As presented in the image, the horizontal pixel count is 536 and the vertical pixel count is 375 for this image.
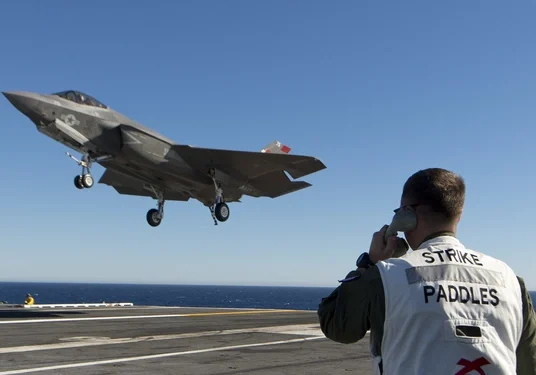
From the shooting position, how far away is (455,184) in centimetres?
299

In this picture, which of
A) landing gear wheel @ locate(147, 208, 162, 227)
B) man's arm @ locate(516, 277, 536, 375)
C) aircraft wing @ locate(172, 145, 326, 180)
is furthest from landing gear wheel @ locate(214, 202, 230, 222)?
man's arm @ locate(516, 277, 536, 375)

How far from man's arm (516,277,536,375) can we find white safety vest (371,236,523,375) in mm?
166

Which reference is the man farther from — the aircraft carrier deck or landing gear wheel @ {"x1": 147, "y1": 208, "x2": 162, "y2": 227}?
landing gear wheel @ {"x1": 147, "y1": 208, "x2": 162, "y2": 227}

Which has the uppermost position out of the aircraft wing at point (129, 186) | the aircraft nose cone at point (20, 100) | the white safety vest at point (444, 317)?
the aircraft nose cone at point (20, 100)

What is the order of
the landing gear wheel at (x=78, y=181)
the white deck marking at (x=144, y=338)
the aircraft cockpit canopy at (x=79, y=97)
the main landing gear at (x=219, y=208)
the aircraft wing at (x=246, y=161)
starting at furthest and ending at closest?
the main landing gear at (x=219, y=208), the aircraft wing at (x=246, y=161), the aircraft cockpit canopy at (x=79, y=97), the landing gear wheel at (x=78, y=181), the white deck marking at (x=144, y=338)

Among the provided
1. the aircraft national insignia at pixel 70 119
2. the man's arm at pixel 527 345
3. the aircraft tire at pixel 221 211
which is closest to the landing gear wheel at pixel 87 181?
the aircraft national insignia at pixel 70 119

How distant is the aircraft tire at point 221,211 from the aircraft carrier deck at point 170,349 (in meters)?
10.6

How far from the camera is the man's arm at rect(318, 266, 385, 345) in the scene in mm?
2771

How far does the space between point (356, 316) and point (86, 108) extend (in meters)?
24.3

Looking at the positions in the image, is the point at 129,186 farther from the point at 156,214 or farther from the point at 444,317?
the point at 444,317

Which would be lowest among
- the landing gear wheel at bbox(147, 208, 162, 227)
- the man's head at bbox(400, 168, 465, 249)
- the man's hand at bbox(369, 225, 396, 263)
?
the man's hand at bbox(369, 225, 396, 263)

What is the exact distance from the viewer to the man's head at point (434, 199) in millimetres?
2971

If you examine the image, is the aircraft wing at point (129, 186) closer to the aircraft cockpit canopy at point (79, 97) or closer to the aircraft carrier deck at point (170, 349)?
the aircraft cockpit canopy at point (79, 97)

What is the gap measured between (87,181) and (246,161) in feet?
26.3
